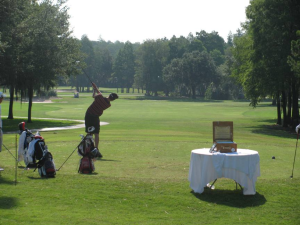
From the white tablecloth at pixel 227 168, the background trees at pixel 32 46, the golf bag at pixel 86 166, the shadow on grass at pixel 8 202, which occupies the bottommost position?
the shadow on grass at pixel 8 202

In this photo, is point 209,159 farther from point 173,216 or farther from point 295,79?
point 295,79

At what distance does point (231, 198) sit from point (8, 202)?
4.84 m

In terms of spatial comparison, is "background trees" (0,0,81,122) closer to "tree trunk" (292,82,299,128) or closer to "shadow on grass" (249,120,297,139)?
"shadow on grass" (249,120,297,139)

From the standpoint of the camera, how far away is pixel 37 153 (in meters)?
12.3

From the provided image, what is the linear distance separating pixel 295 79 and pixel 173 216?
31.5m

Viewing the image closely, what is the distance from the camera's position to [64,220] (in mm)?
8273

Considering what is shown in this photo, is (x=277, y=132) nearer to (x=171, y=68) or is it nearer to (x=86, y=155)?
(x=86, y=155)

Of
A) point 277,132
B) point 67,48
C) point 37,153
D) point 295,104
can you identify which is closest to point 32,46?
point 67,48

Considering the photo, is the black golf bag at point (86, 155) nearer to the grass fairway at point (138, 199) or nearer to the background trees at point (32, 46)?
the grass fairway at point (138, 199)

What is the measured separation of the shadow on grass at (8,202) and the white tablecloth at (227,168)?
3980 mm

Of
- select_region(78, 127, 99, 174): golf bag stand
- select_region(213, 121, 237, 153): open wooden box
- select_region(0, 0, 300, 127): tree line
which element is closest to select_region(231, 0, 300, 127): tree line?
select_region(0, 0, 300, 127): tree line

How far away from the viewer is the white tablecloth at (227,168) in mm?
9883

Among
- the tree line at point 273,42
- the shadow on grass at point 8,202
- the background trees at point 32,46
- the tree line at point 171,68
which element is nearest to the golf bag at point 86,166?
the shadow on grass at point 8,202

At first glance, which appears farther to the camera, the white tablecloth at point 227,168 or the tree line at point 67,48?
the tree line at point 67,48
